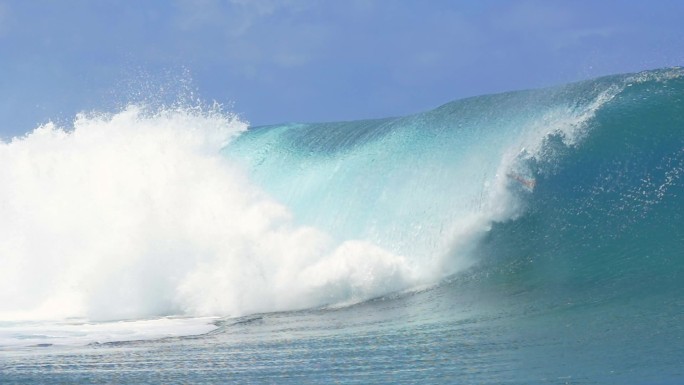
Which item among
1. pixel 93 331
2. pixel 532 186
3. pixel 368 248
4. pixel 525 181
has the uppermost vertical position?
pixel 525 181

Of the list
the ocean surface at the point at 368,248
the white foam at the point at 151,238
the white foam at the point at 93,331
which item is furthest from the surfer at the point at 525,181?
the white foam at the point at 93,331

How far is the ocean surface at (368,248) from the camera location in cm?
819

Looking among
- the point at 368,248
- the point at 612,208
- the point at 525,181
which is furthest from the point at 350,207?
the point at 612,208

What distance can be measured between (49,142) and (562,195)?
12.2m

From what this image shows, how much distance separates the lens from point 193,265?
14.9 m

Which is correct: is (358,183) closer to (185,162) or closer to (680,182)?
(185,162)

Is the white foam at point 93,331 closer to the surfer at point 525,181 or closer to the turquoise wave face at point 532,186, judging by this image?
the turquoise wave face at point 532,186

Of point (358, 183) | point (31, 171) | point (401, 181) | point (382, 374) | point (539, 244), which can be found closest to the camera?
point (382, 374)

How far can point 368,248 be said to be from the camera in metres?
14.2

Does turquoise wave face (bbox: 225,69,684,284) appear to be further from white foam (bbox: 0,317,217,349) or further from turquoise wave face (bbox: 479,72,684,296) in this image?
white foam (bbox: 0,317,217,349)

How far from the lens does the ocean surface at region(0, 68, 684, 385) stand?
8.19 m

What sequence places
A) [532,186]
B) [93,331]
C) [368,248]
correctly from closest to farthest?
[93,331] < [368,248] < [532,186]

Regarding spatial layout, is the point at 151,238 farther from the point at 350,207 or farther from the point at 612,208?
the point at 612,208

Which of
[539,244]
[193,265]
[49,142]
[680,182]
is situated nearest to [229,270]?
[193,265]
